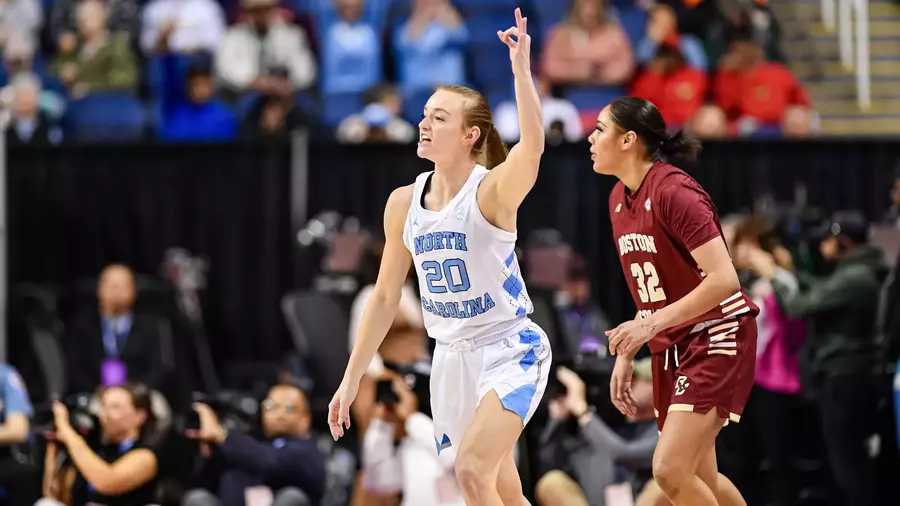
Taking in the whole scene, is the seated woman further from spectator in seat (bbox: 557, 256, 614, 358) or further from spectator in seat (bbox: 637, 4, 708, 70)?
spectator in seat (bbox: 637, 4, 708, 70)

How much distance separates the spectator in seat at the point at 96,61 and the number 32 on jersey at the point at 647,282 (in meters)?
7.37

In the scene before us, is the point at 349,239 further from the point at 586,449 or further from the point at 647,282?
the point at 647,282

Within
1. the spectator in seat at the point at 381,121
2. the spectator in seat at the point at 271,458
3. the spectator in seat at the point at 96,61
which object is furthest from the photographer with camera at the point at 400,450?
the spectator in seat at the point at 96,61

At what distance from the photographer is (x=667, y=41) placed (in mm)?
11562

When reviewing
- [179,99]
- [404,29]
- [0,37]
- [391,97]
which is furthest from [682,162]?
[0,37]

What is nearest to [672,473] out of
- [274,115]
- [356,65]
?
[274,115]

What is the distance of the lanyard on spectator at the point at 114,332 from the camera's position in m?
9.14

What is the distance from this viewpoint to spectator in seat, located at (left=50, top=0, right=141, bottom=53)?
12180 mm

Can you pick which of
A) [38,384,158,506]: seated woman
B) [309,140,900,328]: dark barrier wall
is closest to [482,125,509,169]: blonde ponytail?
[38,384,158,506]: seated woman

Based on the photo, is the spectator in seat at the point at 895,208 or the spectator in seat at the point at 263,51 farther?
the spectator in seat at the point at 263,51

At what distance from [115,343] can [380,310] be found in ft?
14.5

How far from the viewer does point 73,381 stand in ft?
30.3

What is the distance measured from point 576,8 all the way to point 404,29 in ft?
4.88

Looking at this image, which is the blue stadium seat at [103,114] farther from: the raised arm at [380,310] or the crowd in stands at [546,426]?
the raised arm at [380,310]
